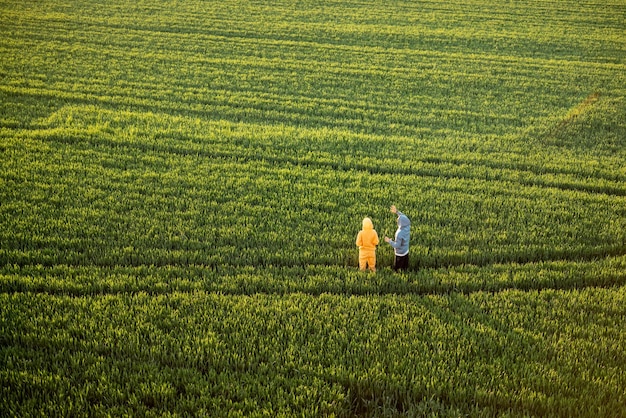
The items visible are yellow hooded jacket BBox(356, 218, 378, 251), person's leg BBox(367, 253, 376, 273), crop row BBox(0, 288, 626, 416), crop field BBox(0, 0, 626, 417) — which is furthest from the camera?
person's leg BBox(367, 253, 376, 273)

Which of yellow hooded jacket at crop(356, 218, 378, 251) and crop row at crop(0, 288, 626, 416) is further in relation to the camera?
yellow hooded jacket at crop(356, 218, 378, 251)

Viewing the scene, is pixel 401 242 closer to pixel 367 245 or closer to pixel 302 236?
pixel 367 245

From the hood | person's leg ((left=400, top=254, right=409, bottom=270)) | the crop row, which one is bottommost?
the crop row

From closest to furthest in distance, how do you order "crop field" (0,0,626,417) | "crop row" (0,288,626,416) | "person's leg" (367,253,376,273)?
1. "crop row" (0,288,626,416)
2. "crop field" (0,0,626,417)
3. "person's leg" (367,253,376,273)

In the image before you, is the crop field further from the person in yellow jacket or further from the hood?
the hood

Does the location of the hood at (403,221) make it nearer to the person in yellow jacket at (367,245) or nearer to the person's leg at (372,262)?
the person in yellow jacket at (367,245)

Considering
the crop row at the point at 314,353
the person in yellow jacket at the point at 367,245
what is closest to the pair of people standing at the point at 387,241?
the person in yellow jacket at the point at 367,245

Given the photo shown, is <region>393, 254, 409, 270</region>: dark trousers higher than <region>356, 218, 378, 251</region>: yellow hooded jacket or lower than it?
lower

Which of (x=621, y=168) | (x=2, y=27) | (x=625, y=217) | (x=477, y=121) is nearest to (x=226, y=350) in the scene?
(x=625, y=217)

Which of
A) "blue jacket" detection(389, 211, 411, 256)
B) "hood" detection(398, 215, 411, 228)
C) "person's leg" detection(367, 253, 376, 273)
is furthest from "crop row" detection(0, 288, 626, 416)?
"hood" detection(398, 215, 411, 228)
